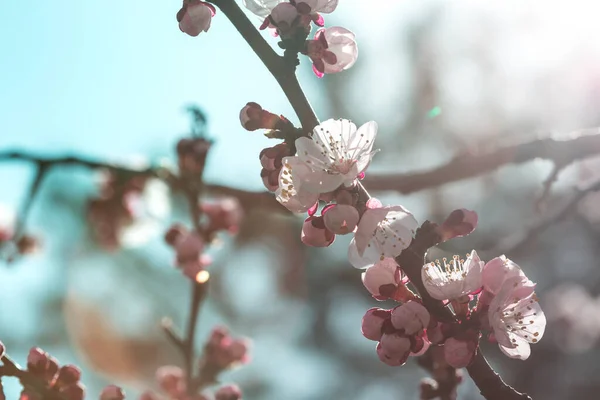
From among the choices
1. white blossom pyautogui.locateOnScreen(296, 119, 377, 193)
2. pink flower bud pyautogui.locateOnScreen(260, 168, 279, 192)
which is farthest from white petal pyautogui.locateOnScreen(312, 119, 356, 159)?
pink flower bud pyautogui.locateOnScreen(260, 168, 279, 192)

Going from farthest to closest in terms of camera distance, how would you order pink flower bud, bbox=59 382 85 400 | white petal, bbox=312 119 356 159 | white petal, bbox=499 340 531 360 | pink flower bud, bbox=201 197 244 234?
pink flower bud, bbox=201 197 244 234 < pink flower bud, bbox=59 382 85 400 < white petal, bbox=499 340 531 360 < white petal, bbox=312 119 356 159

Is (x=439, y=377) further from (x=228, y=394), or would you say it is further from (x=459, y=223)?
(x=228, y=394)

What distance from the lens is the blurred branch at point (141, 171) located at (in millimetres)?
2264

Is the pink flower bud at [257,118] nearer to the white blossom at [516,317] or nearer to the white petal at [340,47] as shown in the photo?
the white petal at [340,47]

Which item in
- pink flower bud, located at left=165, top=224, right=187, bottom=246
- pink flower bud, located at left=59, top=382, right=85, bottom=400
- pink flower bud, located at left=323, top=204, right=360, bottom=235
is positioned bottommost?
pink flower bud, located at left=165, top=224, right=187, bottom=246

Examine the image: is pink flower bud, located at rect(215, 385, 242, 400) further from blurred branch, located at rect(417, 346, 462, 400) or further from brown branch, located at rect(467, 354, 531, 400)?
brown branch, located at rect(467, 354, 531, 400)

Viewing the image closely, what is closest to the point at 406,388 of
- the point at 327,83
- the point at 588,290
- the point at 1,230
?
the point at 588,290

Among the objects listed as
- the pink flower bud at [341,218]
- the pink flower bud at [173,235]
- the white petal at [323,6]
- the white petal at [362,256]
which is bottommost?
the pink flower bud at [173,235]

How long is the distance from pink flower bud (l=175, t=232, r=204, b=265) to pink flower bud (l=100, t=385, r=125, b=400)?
1306 mm

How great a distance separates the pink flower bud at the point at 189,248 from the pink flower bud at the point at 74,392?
Answer: 1312 mm

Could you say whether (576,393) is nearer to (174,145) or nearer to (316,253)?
(316,253)

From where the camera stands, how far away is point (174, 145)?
288cm

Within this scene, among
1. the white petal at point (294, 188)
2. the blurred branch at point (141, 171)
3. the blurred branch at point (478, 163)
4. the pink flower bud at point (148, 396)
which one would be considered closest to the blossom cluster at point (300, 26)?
the white petal at point (294, 188)

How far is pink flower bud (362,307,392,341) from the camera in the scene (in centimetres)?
120
